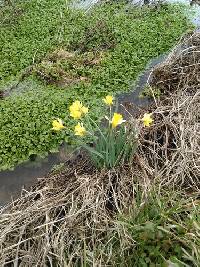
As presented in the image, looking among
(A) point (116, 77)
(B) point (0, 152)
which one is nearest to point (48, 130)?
(B) point (0, 152)

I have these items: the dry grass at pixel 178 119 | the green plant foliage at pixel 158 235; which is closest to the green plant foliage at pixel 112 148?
the dry grass at pixel 178 119

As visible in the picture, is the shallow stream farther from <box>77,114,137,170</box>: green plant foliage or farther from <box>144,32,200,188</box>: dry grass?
<box>144,32,200,188</box>: dry grass

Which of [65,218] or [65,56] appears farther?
[65,56]

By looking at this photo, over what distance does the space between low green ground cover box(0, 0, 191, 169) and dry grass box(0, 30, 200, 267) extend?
75 cm

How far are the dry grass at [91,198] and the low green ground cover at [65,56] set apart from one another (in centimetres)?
75

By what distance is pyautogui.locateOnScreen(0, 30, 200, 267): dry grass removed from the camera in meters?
3.06

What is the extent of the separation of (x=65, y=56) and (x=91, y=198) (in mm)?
2585

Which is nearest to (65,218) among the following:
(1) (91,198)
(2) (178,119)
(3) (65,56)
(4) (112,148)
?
(1) (91,198)

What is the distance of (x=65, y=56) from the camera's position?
5.53m

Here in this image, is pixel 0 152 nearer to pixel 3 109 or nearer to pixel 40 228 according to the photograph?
pixel 3 109

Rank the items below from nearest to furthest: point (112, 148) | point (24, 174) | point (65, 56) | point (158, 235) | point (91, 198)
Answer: point (158, 235), point (91, 198), point (112, 148), point (24, 174), point (65, 56)

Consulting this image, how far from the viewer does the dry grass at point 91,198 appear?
3.06 metres

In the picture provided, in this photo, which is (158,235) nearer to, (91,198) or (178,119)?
(91,198)

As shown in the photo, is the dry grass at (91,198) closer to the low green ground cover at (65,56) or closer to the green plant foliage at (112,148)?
the green plant foliage at (112,148)
